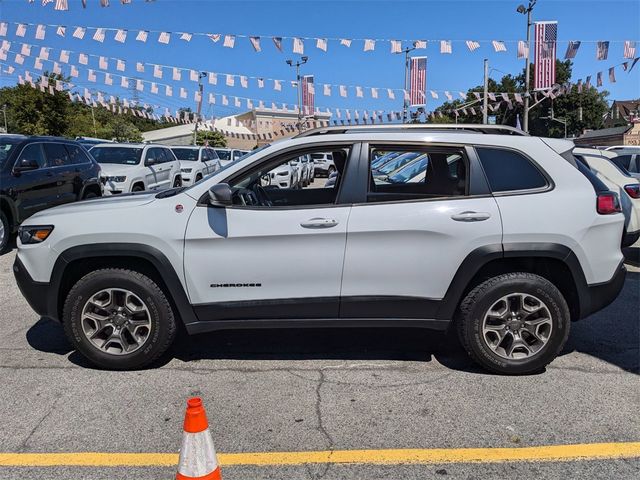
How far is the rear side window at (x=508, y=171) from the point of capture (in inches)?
154

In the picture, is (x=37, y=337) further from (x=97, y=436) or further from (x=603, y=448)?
(x=603, y=448)

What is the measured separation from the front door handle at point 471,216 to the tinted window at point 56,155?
799 centimetres

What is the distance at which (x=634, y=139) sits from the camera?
174 feet

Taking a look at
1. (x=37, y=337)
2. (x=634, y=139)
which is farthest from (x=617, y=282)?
(x=634, y=139)

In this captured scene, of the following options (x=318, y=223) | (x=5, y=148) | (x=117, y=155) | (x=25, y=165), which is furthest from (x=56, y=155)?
(x=318, y=223)

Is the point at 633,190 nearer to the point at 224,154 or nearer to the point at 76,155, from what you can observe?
the point at 76,155

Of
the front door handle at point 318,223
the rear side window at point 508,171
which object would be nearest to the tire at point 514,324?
the rear side window at point 508,171

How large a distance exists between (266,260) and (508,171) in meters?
1.94

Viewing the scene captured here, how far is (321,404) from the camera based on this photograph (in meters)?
3.55

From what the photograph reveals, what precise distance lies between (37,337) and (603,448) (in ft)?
15.1

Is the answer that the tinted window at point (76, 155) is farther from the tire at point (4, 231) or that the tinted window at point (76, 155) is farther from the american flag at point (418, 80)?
the american flag at point (418, 80)

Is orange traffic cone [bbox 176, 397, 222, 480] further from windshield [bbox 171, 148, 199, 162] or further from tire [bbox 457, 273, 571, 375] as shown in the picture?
windshield [bbox 171, 148, 199, 162]

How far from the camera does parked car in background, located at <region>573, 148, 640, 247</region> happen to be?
7.36 metres

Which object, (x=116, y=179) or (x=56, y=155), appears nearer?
(x=56, y=155)
